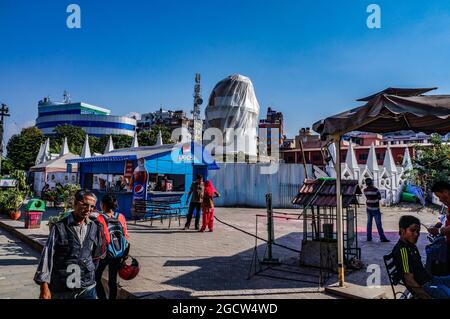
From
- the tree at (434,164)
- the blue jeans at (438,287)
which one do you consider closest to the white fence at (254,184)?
the tree at (434,164)

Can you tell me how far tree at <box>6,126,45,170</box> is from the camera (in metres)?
46.7

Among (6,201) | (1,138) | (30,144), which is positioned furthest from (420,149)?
(30,144)

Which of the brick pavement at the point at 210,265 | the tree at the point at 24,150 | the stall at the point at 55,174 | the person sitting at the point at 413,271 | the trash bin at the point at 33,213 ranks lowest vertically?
the brick pavement at the point at 210,265

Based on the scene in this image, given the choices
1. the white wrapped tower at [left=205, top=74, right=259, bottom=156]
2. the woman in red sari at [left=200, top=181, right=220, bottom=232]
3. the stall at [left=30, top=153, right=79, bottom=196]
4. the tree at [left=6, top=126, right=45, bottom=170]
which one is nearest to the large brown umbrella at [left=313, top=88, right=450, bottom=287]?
the woman in red sari at [left=200, top=181, right=220, bottom=232]

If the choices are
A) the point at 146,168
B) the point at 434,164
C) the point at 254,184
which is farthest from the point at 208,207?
the point at 434,164

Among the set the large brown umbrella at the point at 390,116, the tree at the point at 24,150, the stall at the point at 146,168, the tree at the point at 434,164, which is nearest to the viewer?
the large brown umbrella at the point at 390,116

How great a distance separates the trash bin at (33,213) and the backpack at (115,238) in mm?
8368

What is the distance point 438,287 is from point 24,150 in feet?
183

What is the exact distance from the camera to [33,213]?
1075 cm

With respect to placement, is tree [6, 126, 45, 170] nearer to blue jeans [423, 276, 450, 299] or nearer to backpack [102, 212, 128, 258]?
backpack [102, 212, 128, 258]

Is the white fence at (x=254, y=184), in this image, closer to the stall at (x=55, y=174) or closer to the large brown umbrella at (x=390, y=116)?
the stall at (x=55, y=174)

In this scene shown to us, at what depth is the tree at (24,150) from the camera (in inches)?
1837

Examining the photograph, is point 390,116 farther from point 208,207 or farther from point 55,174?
point 55,174
